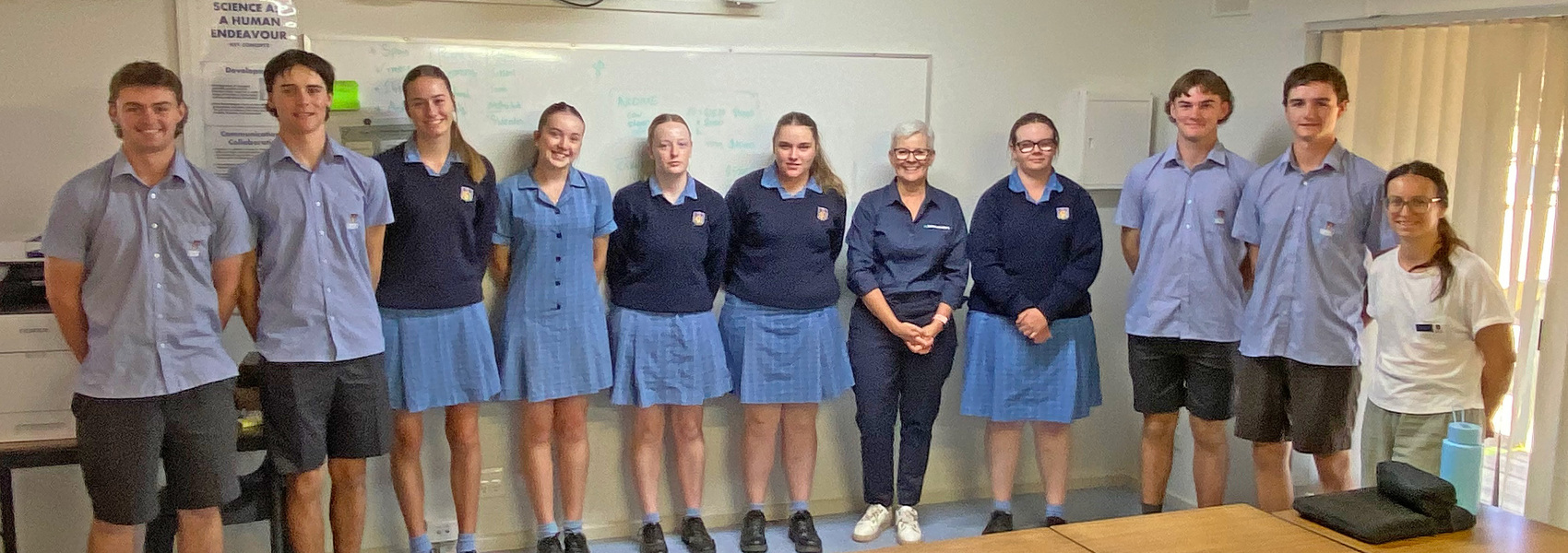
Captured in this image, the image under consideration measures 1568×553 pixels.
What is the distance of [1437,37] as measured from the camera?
3.41 meters

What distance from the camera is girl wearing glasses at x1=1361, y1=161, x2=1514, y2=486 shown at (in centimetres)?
278

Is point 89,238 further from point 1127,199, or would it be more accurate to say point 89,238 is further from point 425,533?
point 1127,199

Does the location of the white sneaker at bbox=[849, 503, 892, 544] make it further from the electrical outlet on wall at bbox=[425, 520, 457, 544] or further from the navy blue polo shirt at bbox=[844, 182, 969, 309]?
the electrical outlet on wall at bbox=[425, 520, 457, 544]

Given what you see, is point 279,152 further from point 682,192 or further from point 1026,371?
point 1026,371

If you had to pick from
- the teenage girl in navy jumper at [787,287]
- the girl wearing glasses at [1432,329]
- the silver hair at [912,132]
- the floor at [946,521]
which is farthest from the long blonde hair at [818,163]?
the girl wearing glasses at [1432,329]

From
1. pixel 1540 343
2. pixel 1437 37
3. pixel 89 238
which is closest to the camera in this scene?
pixel 89 238

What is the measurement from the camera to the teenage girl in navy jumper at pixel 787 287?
11.8 feet

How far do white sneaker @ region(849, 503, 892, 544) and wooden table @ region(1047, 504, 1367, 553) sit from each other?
61.8 inches

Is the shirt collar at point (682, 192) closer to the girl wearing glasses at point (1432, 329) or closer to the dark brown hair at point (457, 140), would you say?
the dark brown hair at point (457, 140)

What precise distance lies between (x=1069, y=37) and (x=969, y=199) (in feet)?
2.41

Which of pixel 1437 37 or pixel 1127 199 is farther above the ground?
pixel 1437 37

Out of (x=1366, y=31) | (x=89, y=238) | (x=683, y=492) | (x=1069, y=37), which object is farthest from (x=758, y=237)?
(x=1366, y=31)

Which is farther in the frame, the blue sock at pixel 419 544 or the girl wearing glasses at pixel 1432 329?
the blue sock at pixel 419 544

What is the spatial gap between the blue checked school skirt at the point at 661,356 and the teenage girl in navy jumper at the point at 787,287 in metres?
0.13
